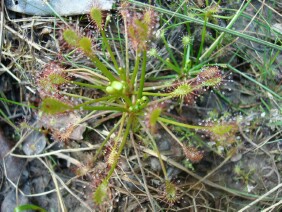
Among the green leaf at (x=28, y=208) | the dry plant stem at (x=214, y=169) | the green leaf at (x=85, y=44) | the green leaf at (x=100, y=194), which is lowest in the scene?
the green leaf at (x=28, y=208)

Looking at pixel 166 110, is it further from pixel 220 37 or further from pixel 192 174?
pixel 220 37

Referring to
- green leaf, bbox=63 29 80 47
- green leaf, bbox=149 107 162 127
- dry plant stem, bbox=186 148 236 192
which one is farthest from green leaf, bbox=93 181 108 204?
green leaf, bbox=63 29 80 47

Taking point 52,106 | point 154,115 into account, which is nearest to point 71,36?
point 52,106

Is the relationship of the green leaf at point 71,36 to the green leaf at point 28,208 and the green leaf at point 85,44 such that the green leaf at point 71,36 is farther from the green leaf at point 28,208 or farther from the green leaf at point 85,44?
Result: the green leaf at point 28,208

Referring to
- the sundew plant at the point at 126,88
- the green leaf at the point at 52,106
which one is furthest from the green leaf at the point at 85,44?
the green leaf at the point at 52,106

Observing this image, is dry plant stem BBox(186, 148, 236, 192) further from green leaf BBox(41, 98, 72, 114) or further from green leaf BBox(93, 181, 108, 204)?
green leaf BBox(41, 98, 72, 114)

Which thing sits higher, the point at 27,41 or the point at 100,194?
the point at 27,41
